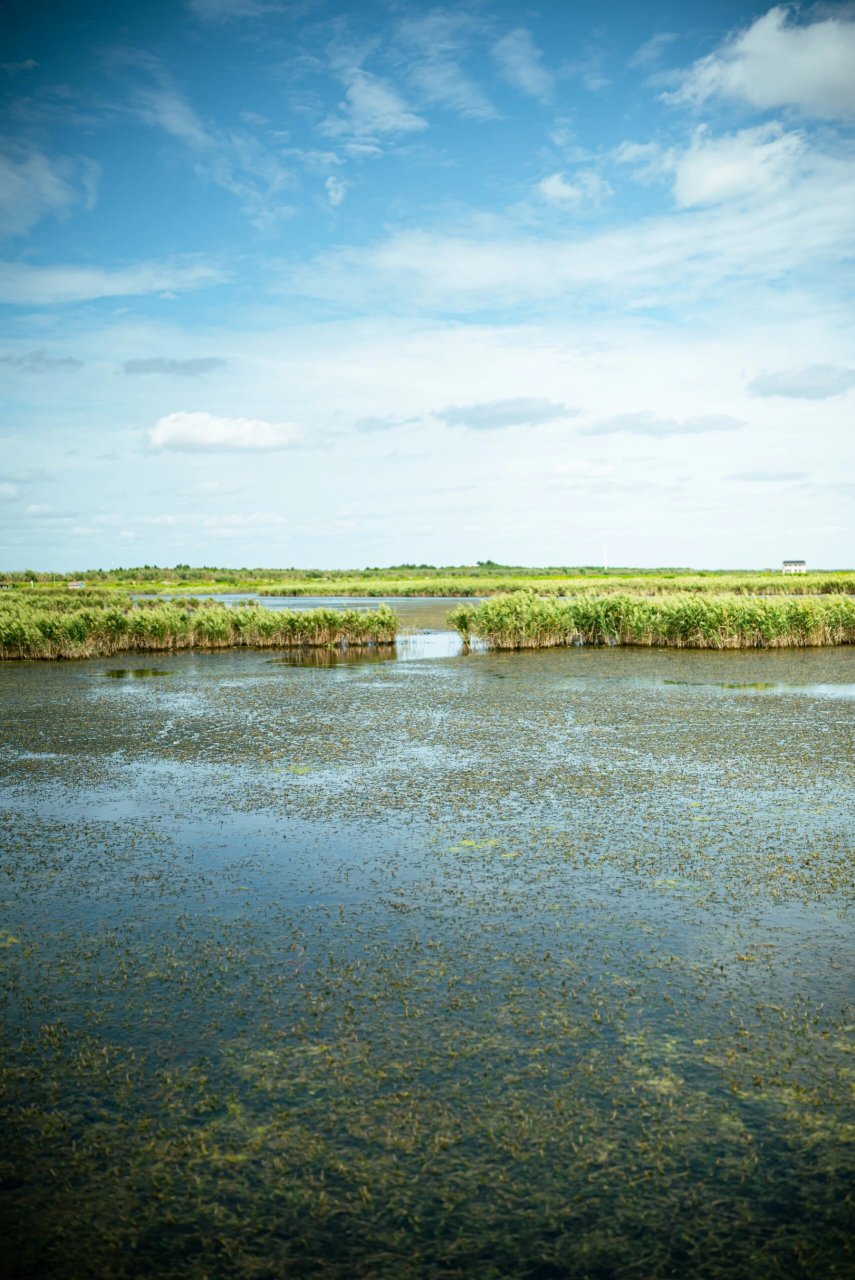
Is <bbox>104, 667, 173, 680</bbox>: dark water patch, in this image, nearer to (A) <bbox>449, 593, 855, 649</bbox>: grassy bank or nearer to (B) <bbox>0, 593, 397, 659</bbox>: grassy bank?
(B) <bbox>0, 593, 397, 659</bbox>: grassy bank

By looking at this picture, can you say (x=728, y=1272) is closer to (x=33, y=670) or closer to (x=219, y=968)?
(x=219, y=968)

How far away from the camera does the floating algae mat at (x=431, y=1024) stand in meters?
3.37

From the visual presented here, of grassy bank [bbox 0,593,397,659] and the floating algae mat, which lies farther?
grassy bank [bbox 0,593,397,659]

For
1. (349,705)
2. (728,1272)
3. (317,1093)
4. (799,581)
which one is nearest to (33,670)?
(349,705)

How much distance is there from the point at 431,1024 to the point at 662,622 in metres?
24.5

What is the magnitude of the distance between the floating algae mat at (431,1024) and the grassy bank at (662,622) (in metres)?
16.9

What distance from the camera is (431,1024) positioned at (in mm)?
4773

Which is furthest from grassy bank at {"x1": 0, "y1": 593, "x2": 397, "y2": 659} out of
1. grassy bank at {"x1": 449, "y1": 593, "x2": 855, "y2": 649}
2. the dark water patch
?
A: the dark water patch

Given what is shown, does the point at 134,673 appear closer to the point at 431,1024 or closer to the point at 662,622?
the point at 662,622

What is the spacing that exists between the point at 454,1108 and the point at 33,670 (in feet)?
76.7

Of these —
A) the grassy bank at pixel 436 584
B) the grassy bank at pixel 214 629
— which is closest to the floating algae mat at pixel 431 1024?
the grassy bank at pixel 214 629

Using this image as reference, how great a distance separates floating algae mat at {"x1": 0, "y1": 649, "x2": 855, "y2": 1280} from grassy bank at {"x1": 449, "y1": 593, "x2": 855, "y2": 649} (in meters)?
16.9

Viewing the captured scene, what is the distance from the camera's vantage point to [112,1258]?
3260 millimetres

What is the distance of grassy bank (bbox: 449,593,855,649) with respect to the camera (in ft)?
88.6
